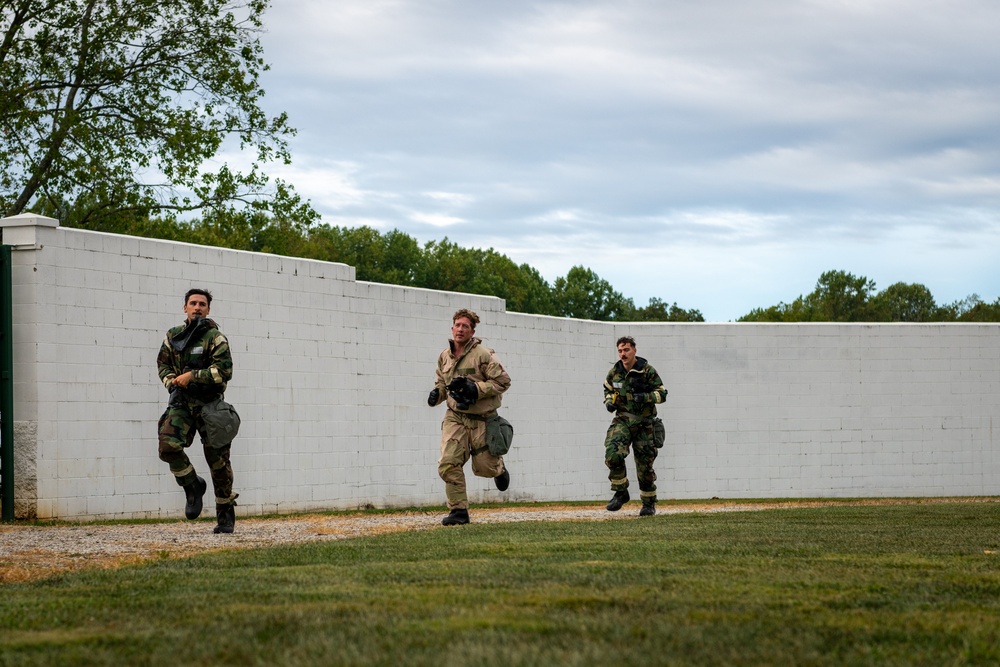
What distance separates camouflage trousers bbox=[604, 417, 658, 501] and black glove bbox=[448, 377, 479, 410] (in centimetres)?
252

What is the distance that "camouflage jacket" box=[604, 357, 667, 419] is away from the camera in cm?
1266

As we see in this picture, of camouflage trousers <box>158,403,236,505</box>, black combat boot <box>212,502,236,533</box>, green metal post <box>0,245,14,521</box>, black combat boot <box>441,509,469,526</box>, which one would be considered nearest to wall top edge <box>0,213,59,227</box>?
green metal post <box>0,245,14,521</box>

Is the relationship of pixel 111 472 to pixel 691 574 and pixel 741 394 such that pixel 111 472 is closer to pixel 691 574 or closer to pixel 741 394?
pixel 691 574

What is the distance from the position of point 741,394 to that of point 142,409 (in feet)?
36.3

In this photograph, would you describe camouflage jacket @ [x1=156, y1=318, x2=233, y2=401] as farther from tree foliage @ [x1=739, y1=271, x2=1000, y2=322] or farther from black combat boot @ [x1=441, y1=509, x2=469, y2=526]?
tree foliage @ [x1=739, y1=271, x2=1000, y2=322]

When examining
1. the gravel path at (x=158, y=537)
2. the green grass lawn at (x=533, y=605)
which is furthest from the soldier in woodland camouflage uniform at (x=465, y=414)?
the green grass lawn at (x=533, y=605)

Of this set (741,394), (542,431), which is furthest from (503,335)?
(741,394)

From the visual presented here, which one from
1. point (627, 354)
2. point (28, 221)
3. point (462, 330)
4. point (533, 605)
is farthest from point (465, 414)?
point (533, 605)

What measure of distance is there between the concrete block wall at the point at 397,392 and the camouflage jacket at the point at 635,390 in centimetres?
375

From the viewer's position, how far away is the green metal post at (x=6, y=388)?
11.3 metres

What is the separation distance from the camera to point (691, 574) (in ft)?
20.5

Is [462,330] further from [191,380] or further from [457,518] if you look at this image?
[191,380]

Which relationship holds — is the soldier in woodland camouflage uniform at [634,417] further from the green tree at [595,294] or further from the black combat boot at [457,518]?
the green tree at [595,294]

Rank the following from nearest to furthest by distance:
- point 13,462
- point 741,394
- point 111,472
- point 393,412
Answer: point 13,462, point 111,472, point 393,412, point 741,394
